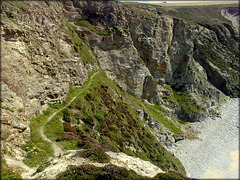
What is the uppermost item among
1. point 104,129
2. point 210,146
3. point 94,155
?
point 94,155

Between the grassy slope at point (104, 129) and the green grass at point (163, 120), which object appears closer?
the grassy slope at point (104, 129)

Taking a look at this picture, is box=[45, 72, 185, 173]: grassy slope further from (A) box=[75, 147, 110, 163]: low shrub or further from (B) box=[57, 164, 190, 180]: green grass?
(B) box=[57, 164, 190, 180]: green grass

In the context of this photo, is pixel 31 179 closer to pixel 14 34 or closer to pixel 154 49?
pixel 14 34

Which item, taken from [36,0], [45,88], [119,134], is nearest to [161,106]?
[119,134]

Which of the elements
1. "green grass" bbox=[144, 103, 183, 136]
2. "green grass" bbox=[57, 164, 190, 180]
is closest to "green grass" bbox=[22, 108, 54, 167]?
"green grass" bbox=[57, 164, 190, 180]

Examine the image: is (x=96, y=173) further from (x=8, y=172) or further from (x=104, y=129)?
(x=104, y=129)

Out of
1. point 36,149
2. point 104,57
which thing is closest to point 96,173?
point 36,149

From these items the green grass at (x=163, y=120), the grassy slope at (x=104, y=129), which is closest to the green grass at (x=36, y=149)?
the grassy slope at (x=104, y=129)

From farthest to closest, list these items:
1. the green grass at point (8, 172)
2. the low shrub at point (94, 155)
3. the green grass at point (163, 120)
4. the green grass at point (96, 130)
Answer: the green grass at point (163, 120)
the green grass at point (96, 130)
the low shrub at point (94, 155)
the green grass at point (8, 172)

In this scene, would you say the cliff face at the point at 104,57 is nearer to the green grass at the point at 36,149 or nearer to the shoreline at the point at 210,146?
the green grass at the point at 36,149
